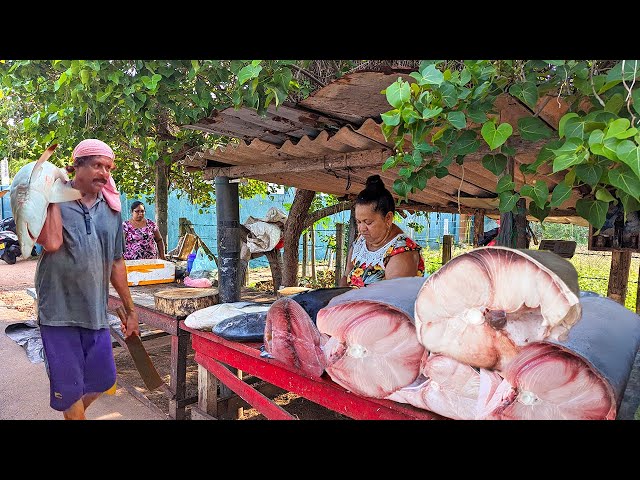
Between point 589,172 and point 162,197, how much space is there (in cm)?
306

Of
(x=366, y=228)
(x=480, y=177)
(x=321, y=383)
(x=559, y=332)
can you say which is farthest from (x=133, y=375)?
(x=480, y=177)

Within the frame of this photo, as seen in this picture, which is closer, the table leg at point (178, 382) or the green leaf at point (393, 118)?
the green leaf at point (393, 118)

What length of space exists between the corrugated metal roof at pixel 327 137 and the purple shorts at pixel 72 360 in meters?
1.26

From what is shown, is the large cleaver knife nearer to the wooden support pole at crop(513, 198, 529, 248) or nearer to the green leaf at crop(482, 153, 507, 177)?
the green leaf at crop(482, 153, 507, 177)

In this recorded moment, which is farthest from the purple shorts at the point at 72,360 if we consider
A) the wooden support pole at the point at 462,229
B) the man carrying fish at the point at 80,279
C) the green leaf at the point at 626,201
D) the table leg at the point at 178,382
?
the wooden support pole at the point at 462,229

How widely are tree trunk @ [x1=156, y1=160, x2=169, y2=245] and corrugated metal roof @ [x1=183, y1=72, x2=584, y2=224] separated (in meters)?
0.24

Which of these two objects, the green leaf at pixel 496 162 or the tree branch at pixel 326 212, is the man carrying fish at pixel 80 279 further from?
the tree branch at pixel 326 212

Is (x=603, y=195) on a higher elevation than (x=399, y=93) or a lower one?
lower

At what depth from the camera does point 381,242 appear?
264 cm

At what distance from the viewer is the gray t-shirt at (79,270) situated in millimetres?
1519

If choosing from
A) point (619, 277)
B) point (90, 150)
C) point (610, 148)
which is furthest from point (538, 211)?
point (619, 277)

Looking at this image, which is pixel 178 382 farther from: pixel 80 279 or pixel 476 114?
pixel 476 114

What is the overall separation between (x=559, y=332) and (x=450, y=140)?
0.77 meters
